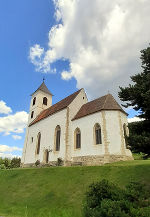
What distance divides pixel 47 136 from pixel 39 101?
38.7 feet

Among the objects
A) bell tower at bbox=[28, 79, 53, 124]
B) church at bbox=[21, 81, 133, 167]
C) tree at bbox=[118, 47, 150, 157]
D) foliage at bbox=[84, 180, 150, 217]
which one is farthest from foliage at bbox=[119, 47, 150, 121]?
bell tower at bbox=[28, 79, 53, 124]

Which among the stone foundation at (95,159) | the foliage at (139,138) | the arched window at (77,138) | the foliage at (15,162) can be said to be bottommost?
the foliage at (15,162)

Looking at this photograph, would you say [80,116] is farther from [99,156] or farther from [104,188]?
[104,188]

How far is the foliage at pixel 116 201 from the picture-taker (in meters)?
4.76

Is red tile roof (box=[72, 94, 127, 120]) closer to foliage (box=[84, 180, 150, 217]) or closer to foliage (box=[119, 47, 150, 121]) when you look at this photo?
foliage (box=[119, 47, 150, 121])

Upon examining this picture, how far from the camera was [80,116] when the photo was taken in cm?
2461

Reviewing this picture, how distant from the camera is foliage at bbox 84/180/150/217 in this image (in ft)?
15.6

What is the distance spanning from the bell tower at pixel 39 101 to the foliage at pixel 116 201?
3124 centimetres

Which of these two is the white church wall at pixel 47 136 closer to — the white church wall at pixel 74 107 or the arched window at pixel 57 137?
the arched window at pixel 57 137

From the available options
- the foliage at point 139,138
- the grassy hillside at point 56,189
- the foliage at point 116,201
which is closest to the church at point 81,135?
the grassy hillside at point 56,189

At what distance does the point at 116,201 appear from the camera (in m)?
5.34

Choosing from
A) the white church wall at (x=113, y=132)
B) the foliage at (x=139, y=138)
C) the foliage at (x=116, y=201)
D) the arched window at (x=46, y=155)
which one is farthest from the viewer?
Answer: the arched window at (x=46, y=155)

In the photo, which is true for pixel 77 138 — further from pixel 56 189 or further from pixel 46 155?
pixel 56 189

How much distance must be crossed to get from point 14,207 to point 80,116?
15882mm
